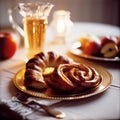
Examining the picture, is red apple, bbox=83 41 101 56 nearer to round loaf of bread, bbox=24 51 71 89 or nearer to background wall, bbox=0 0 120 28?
round loaf of bread, bbox=24 51 71 89

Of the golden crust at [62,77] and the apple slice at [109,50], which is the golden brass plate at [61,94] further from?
the apple slice at [109,50]

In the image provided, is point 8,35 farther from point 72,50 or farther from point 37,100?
point 37,100

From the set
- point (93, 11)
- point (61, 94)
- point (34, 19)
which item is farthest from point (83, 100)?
point (93, 11)

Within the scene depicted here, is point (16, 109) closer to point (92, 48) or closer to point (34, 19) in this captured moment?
point (34, 19)

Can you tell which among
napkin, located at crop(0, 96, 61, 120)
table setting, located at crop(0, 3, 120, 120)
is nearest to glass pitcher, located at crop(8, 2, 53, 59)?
table setting, located at crop(0, 3, 120, 120)

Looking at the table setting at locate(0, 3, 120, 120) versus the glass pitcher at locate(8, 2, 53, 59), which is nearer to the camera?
the table setting at locate(0, 3, 120, 120)

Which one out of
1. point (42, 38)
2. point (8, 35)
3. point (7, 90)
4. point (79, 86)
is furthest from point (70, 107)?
point (8, 35)

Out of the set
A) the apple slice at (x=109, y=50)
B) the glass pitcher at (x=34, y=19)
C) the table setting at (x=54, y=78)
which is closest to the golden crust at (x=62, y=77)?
the table setting at (x=54, y=78)
